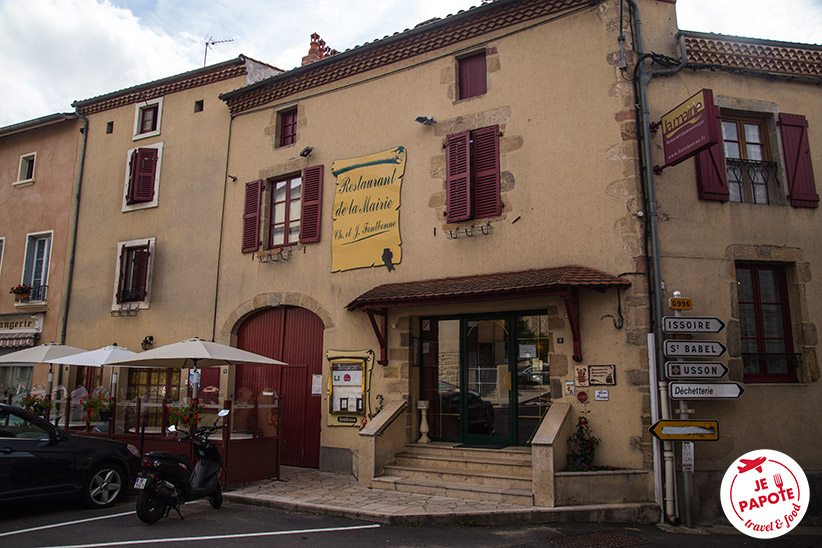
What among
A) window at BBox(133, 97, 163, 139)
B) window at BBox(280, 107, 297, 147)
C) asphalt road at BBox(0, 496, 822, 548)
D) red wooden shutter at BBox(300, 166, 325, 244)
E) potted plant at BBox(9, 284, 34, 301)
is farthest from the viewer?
potted plant at BBox(9, 284, 34, 301)

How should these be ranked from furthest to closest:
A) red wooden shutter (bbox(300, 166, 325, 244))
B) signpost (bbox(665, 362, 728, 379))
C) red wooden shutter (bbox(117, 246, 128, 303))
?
red wooden shutter (bbox(117, 246, 128, 303)) → red wooden shutter (bbox(300, 166, 325, 244)) → signpost (bbox(665, 362, 728, 379))

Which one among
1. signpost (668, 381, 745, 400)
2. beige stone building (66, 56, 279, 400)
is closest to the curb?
signpost (668, 381, 745, 400)

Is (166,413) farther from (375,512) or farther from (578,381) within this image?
(578,381)

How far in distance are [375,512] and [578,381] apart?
328 centimetres

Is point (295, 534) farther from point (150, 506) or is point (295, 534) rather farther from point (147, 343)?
point (147, 343)

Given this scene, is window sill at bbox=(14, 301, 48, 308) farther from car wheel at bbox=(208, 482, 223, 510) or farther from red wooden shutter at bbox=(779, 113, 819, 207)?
red wooden shutter at bbox=(779, 113, 819, 207)

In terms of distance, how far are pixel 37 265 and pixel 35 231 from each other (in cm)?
88

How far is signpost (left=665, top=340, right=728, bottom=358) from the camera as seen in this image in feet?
25.5

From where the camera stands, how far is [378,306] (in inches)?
381

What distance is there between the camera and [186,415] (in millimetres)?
9094

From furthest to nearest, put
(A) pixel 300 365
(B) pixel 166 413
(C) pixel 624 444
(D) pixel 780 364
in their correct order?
(A) pixel 300 365 → (B) pixel 166 413 → (D) pixel 780 364 → (C) pixel 624 444

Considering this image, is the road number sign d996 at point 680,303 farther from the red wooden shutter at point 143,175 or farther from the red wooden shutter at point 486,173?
the red wooden shutter at point 143,175

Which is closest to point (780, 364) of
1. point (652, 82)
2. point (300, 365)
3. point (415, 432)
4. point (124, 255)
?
point (652, 82)

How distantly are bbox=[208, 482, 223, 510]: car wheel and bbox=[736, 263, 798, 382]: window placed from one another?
24.1ft
